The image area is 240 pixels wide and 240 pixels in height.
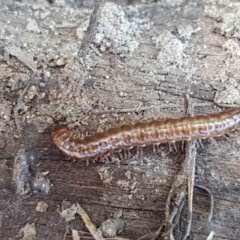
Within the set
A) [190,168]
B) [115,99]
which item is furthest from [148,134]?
[115,99]

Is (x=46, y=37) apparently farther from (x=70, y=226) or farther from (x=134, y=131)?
(x=70, y=226)

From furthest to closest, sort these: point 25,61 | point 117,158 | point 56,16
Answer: point 56,16, point 25,61, point 117,158

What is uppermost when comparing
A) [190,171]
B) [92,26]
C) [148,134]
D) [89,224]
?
[92,26]

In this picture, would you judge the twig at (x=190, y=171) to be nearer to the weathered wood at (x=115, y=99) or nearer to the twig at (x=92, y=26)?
the weathered wood at (x=115, y=99)

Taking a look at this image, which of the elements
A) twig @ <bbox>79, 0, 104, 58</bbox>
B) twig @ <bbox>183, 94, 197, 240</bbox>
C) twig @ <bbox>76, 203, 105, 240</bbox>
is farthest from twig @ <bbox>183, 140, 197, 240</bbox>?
twig @ <bbox>79, 0, 104, 58</bbox>

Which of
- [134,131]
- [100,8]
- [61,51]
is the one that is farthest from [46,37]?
[134,131]

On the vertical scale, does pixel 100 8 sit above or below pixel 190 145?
above

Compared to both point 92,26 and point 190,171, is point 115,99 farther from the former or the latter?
point 190,171
